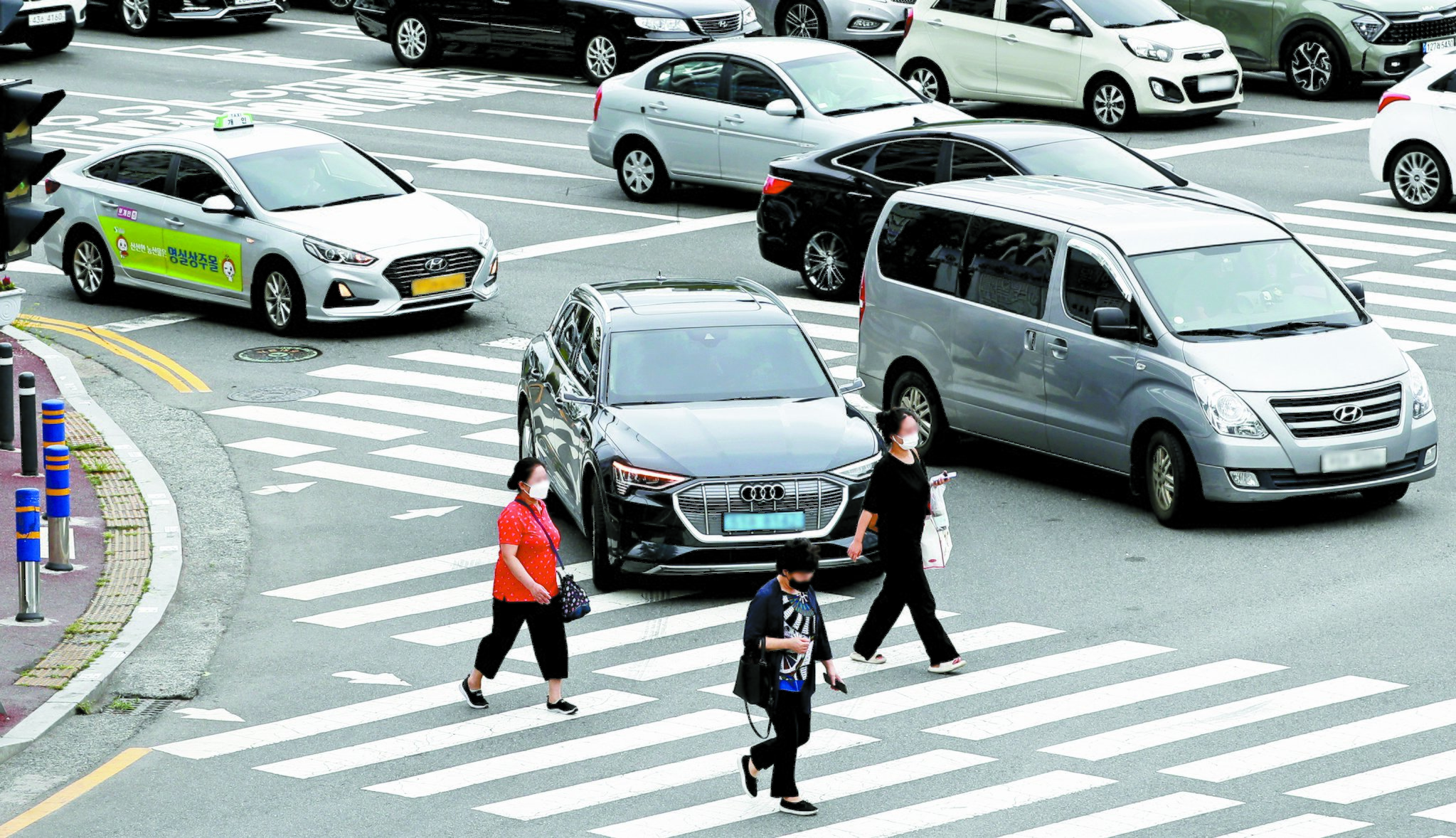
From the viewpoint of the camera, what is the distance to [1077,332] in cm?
1465

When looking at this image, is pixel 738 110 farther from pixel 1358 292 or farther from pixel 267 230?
pixel 1358 292

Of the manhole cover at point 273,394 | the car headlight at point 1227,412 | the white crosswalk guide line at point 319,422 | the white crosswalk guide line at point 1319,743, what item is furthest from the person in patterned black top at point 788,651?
the manhole cover at point 273,394

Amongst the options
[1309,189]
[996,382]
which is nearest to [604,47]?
[1309,189]

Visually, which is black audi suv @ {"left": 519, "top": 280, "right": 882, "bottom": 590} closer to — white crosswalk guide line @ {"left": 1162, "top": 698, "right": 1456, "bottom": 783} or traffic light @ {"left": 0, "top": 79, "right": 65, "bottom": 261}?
white crosswalk guide line @ {"left": 1162, "top": 698, "right": 1456, "bottom": 783}

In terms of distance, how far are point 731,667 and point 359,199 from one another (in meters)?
10.5

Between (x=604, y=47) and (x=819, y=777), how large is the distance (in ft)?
75.7

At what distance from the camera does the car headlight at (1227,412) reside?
13.6m

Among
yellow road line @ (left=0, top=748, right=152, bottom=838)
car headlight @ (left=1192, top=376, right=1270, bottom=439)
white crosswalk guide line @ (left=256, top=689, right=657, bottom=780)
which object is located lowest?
yellow road line @ (left=0, top=748, right=152, bottom=838)

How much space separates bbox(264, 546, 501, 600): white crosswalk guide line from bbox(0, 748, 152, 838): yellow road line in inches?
105

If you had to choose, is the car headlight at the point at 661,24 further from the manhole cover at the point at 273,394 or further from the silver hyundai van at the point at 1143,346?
the silver hyundai van at the point at 1143,346

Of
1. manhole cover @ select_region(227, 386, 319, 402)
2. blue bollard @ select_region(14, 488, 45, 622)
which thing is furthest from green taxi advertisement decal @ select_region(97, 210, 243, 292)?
blue bollard @ select_region(14, 488, 45, 622)

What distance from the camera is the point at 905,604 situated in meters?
11.8

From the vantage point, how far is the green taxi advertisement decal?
20.7 metres

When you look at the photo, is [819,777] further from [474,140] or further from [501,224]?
[474,140]
